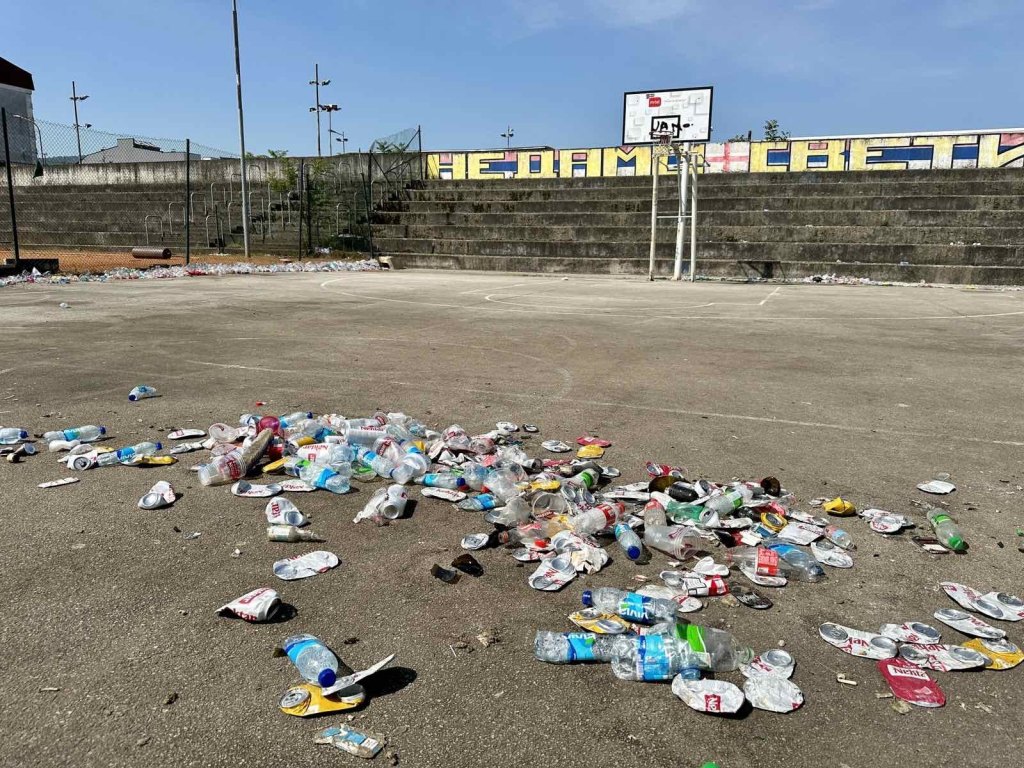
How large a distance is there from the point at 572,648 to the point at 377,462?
72.1 inches

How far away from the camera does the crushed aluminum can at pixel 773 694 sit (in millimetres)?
1910

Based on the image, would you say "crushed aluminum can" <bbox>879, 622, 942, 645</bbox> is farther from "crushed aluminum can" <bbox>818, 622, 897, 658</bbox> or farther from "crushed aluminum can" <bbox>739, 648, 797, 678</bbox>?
"crushed aluminum can" <bbox>739, 648, 797, 678</bbox>

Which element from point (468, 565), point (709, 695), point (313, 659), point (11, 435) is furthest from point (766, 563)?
point (11, 435)

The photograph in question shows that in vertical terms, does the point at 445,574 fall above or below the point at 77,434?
below

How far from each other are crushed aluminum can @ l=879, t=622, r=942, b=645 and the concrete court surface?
75mm

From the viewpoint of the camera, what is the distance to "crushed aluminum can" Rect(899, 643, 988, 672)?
2.09 meters

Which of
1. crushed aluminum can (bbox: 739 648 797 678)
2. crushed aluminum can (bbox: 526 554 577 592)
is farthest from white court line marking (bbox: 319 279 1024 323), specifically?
crushed aluminum can (bbox: 739 648 797 678)

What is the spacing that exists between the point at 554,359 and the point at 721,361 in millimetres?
1626

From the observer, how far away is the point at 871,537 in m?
3.00

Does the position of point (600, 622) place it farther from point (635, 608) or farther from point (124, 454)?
point (124, 454)

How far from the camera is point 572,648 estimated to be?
213 centimetres

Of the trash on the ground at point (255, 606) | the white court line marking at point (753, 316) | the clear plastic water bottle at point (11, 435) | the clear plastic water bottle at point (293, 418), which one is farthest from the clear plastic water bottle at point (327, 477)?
the white court line marking at point (753, 316)

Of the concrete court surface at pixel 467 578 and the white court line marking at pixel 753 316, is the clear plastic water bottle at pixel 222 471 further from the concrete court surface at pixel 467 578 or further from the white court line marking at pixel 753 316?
the white court line marking at pixel 753 316

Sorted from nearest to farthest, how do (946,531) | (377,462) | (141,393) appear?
(946,531) < (377,462) < (141,393)
